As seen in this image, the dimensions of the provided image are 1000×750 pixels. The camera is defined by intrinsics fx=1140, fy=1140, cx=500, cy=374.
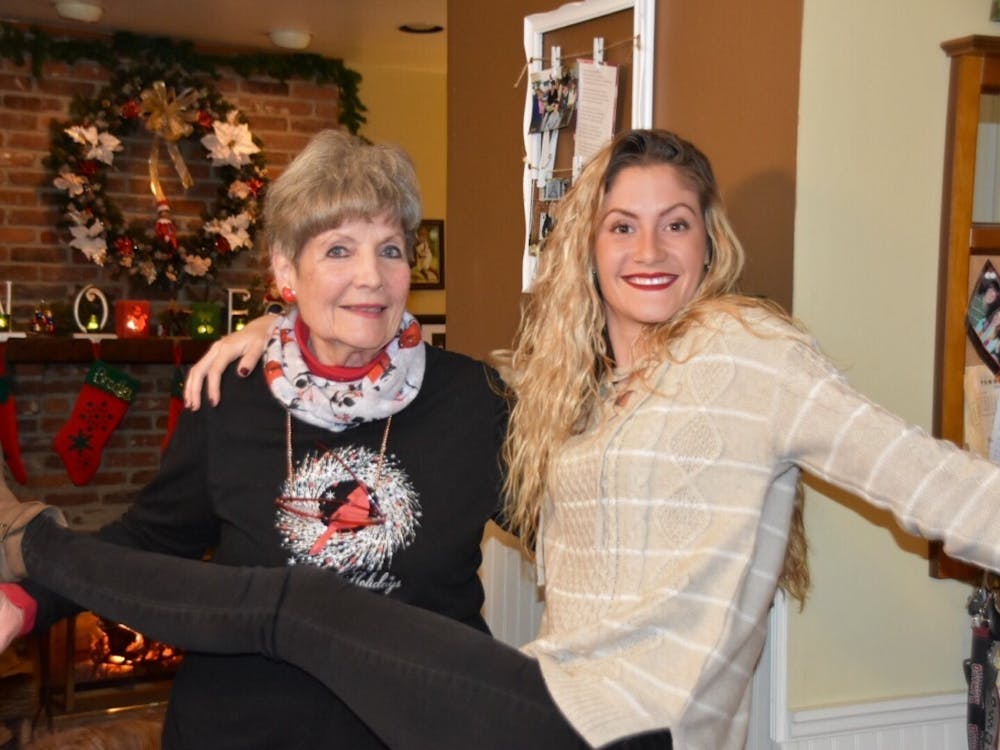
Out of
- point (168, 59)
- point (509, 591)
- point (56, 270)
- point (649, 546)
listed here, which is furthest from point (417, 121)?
point (649, 546)

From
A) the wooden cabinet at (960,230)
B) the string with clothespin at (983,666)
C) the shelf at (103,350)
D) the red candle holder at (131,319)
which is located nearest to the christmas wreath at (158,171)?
the red candle holder at (131,319)

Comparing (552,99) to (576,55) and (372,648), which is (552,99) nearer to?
(576,55)

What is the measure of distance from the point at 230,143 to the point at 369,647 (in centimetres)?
443

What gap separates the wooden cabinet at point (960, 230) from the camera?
6.11ft

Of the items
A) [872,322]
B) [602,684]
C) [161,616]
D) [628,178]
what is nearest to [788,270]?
[872,322]

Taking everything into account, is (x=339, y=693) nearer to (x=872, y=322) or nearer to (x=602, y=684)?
(x=602, y=684)

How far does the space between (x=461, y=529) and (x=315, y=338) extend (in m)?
0.38

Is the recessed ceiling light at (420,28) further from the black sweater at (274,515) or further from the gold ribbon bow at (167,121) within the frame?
the black sweater at (274,515)

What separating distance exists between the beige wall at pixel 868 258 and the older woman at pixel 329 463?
0.60 metres

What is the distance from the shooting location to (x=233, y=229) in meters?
5.57

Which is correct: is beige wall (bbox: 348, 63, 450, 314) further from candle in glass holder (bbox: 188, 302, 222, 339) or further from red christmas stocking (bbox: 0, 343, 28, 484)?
red christmas stocking (bbox: 0, 343, 28, 484)

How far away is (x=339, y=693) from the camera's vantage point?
1.49 m

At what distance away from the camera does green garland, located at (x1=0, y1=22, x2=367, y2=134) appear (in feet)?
17.0

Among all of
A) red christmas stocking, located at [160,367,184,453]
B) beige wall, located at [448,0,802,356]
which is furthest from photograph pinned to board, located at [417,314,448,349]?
beige wall, located at [448,0,802,356]
